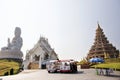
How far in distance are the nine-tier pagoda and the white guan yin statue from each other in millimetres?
27012

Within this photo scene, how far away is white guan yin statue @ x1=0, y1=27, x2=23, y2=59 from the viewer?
62812mm

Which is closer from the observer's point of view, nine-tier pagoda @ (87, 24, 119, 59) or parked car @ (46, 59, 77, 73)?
parked car @ (46, 59, 77, 73)

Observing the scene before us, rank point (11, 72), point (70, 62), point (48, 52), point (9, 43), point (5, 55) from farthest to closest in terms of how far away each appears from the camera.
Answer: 1. point (9, 43)
2. point (5, 55)
3. point (48, 52)
4. point (11, 72)
5. point (70, 62)

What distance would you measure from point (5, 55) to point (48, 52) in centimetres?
2330

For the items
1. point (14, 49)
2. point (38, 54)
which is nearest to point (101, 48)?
point (38, 54)

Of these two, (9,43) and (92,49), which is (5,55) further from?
(92,49)

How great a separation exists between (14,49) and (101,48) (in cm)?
3359

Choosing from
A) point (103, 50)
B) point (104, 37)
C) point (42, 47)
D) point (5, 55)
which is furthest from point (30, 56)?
point (104, 37)

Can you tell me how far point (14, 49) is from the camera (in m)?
66.1

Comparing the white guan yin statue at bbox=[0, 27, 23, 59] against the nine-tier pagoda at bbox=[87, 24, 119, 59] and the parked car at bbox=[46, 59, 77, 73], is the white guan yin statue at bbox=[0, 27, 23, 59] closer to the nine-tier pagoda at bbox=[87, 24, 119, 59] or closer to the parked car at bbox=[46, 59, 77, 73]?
the nine-tier pagoda at bbox=[87, 24, 119, 59]

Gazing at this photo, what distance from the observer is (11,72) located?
28.2 m

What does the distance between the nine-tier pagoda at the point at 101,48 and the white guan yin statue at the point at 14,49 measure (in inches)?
1063

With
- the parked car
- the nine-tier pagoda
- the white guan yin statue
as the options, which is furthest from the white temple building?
the parked car

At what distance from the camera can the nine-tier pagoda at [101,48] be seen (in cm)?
Result: 5344
